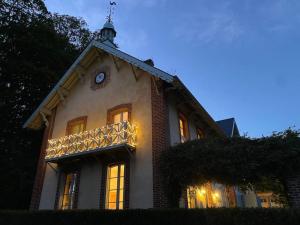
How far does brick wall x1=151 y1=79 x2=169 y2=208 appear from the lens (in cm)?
1037

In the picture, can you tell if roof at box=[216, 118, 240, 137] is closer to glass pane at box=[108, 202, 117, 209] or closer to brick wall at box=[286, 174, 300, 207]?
brick wall at box=[286, 174, 300, 207]

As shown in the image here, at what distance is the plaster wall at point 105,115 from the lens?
10.8 metres

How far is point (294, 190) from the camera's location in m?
9.08

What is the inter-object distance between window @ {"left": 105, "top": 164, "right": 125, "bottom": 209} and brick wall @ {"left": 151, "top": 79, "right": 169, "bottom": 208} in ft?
4.99

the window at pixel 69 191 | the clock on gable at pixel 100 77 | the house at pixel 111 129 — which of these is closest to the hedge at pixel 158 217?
the house at pixel 111 129

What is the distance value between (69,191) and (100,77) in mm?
5859

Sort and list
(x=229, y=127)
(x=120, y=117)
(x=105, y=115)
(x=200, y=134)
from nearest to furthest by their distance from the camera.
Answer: (x=120, y=117) → (x=105, y=115) → (x=200, y=134) → (x=229, y=127)

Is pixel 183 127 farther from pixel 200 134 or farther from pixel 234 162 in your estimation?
pixel 234 162

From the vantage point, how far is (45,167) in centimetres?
1419

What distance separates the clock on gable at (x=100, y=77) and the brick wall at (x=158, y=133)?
10.4ft

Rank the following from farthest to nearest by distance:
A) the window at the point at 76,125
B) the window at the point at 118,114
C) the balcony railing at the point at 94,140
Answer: the window at the point at 76,125
the window at the point at 118,114
the balcony railing at the point at 94,140

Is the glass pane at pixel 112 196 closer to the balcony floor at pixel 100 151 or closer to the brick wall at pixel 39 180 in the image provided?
the balcony floor at pixel 100 151

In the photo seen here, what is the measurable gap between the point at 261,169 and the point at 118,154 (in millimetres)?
5528

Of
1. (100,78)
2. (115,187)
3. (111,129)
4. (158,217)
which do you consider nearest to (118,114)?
(111,129)
